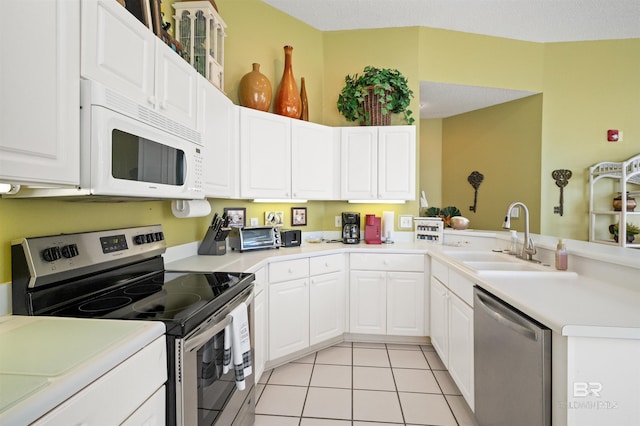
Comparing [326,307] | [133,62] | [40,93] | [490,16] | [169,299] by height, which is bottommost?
[326,307]

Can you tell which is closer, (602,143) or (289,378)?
(289,378)

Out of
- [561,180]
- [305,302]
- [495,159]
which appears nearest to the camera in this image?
[305,302]

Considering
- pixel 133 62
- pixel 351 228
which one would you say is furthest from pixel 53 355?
pixel 351 228

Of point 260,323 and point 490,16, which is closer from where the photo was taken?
point 260,323

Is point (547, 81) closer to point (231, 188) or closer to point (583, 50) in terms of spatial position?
point (583, 50)

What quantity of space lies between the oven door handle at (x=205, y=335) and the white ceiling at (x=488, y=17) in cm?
297

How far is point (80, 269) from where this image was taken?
133 centimetres

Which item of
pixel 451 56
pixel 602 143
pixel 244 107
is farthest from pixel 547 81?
pixel 244 107

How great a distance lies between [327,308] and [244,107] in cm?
183

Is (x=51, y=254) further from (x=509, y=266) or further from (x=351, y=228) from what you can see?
(x=509, y=266)

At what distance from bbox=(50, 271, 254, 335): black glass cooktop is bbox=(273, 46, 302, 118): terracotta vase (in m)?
1.72

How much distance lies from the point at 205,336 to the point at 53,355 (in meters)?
0.47

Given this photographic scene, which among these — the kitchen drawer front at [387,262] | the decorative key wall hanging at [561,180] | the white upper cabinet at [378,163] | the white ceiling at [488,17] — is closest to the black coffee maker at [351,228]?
the white upper cabinet at [378,163]

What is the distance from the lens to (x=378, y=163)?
311 centimetres
